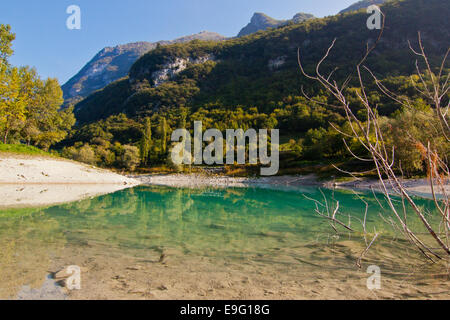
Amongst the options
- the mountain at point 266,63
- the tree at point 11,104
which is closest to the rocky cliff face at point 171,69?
the mountain at point 266,63

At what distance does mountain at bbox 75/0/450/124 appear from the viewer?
95.6m

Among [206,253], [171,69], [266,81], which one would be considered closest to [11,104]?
[206,253]

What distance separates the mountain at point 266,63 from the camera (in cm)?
9562

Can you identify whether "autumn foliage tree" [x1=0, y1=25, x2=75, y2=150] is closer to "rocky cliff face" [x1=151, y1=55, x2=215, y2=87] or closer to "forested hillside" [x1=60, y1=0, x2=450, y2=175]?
"forested hillside" [x1=60, y1=0, x2=450, y2=175]

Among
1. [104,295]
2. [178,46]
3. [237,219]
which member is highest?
[178,46]

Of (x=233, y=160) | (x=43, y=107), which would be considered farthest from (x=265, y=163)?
(x=43, y=107)

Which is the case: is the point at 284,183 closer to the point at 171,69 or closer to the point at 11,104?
the point at 11,104

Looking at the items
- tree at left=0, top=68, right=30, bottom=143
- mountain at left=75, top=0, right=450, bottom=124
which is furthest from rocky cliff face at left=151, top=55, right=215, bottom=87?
tree at left=0, top=68, right=30, bottom=143

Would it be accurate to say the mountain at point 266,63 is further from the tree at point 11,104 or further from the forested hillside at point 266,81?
the tree at point 11,104

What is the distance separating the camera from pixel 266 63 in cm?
13500
